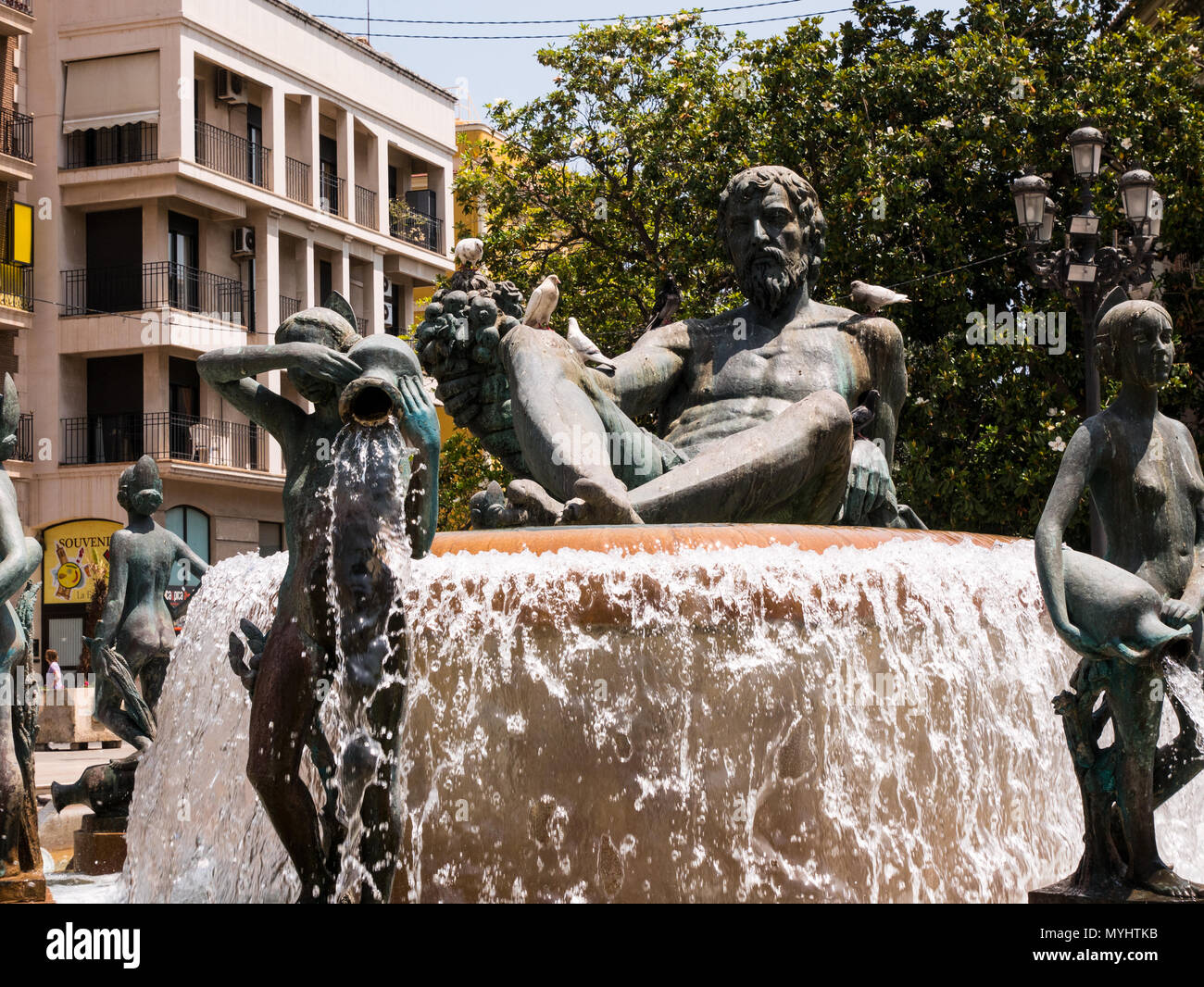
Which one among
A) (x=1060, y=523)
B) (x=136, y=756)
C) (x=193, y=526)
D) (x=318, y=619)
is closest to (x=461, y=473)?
(x=193, y=526)

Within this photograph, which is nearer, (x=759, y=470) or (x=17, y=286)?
(x=759, y=470)

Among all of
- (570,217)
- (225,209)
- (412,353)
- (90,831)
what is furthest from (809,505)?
(225,209)

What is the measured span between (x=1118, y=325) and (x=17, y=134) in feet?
103

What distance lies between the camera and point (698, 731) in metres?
5.41

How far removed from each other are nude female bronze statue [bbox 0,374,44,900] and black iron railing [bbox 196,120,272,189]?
28813mm

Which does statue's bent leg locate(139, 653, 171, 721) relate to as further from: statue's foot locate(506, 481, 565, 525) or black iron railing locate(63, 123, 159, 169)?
black iron railing locate(63, 123, 159, 169)

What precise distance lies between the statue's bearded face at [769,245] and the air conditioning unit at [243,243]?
93.9 feet

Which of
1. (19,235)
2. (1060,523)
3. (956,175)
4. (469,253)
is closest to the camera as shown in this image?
(1060,523)

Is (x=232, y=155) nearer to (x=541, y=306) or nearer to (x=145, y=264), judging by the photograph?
(x=145, y=264)

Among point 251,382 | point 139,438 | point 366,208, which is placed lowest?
point 251,382

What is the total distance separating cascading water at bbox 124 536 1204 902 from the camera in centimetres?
539

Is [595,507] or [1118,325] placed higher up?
[1118,325]

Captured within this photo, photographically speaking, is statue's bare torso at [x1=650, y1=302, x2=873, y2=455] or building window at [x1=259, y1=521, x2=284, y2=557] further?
building window at [x1=259, y1=521, x2=284, y2=557]

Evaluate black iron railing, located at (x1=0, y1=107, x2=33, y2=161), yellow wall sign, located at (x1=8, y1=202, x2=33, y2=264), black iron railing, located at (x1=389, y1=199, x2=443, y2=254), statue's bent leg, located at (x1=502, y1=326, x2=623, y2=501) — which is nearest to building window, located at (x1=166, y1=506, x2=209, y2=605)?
yellow wall sign, located at (x1=8, y1=202, x2=33, y2=264)
